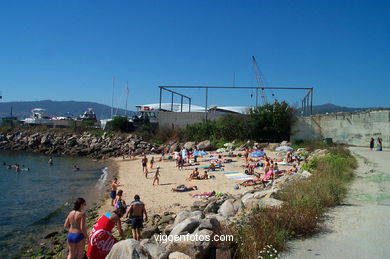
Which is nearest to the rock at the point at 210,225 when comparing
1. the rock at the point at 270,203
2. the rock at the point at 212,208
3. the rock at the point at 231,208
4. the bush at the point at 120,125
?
the rock at the point at 270,203

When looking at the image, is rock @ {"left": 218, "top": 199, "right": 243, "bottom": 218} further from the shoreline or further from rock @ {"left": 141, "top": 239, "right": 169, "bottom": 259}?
the shoreline

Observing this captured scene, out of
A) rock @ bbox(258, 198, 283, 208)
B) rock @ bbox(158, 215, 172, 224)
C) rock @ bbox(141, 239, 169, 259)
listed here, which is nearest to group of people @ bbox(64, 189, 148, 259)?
rock @ bbox(141, 239, 169, 259)

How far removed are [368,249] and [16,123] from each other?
64428 millimetres

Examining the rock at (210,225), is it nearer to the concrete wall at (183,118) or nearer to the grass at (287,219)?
the grass at (287,219)

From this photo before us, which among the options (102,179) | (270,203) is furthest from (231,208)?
(102,179)

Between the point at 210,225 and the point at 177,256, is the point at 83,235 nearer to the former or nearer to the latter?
the point at 177,256

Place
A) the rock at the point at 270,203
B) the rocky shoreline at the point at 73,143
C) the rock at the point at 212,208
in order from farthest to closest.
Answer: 1. the rocky shoreline at the point at 73,143
2. the rock at the point at 212,208
3. the rock at the point at 270,203

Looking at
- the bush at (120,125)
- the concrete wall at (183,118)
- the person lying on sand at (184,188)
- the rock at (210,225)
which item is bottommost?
the person lying on sand at (184,188)

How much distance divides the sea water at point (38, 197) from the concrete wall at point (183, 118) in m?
12.8

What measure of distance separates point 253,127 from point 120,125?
20.6 meters

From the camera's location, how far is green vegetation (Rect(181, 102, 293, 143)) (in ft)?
107

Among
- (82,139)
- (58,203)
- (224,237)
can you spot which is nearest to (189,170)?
(58,203)

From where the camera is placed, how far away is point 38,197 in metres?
17.0

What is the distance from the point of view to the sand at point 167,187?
13.7 metres
